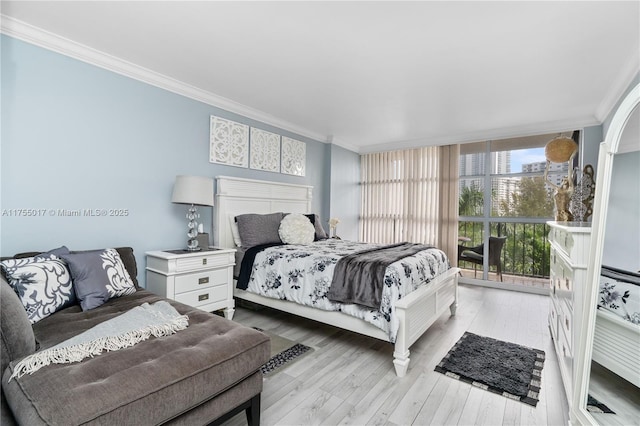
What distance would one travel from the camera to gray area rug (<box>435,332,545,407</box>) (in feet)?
6.62

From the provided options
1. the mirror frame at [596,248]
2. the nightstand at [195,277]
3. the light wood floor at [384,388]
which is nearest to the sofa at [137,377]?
the light wood floor at [384,388]

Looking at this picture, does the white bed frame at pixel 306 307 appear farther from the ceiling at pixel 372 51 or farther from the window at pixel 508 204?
the window at pixel 508 204

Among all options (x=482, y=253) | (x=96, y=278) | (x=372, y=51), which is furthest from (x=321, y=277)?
(x=482, y=253)

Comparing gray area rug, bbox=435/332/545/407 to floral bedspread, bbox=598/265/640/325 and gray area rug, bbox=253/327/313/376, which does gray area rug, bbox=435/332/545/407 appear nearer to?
floral bedspread, bbox=598/265/640/325

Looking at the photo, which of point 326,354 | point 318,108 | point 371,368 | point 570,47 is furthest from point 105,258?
point 570,47

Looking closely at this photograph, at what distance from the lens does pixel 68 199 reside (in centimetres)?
243

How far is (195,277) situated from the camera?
9.15 ft

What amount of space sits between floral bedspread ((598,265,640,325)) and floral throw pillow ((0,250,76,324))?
293 centimetres

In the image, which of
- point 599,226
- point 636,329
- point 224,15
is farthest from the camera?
point 224,15

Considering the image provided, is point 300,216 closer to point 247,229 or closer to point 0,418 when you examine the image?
point 247,229

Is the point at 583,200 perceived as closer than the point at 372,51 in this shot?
No

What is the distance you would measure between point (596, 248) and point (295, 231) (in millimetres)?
2782

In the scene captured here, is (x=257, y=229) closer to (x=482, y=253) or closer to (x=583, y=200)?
(x=583, y=200)

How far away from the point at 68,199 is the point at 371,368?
2784 millimetres
